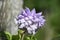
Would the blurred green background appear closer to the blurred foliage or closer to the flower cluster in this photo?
the blurred foliage

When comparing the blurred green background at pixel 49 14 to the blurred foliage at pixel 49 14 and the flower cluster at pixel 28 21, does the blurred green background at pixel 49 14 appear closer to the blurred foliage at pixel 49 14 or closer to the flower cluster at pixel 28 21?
the blurred foliage at pixel 49 14

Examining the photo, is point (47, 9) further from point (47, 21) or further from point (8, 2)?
point (8, 2)

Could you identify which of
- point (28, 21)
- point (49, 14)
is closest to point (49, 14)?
point (49, 14)

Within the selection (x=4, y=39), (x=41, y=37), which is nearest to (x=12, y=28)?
(x=4, y=39)

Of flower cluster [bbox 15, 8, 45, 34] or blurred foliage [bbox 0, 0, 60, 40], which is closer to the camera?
flower cluster [bbox 15, 8, 45, 34]

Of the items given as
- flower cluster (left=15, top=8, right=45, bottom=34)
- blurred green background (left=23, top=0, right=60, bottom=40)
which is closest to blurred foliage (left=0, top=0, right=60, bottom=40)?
blurred green background (left=23, top=0, right=60, bottom=40)

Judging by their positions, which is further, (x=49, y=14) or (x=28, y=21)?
(x=49, y=14)

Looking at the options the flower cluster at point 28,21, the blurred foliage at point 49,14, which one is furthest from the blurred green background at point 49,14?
the flower cluster at point 28,21

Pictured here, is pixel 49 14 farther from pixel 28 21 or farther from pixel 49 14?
pixel 28 21
